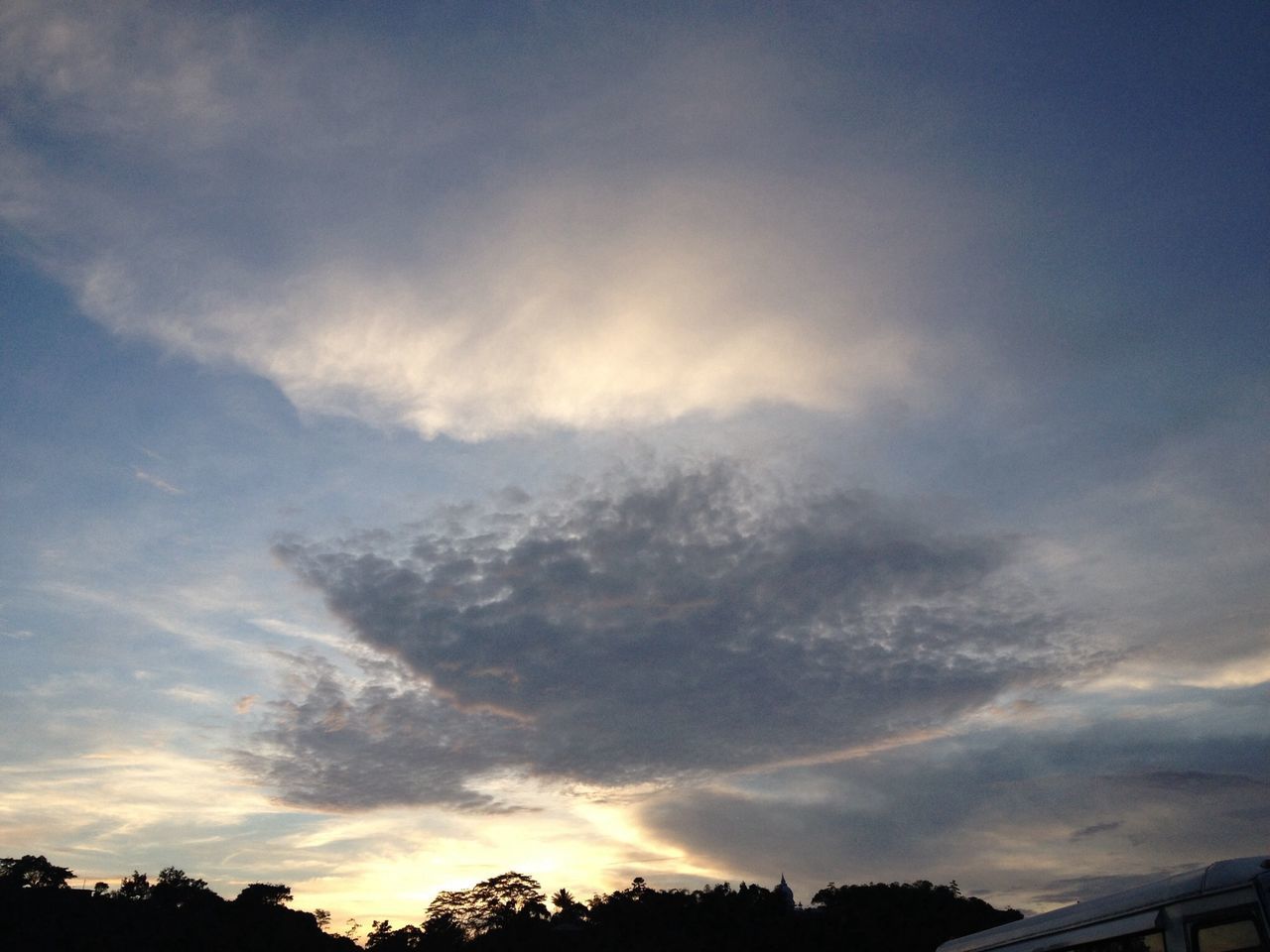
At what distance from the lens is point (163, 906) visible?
340 ft

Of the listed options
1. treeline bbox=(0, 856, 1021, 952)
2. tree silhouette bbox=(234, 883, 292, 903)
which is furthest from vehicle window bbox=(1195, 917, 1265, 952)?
tree silhouette bbox=(234, 883, 292, 903)

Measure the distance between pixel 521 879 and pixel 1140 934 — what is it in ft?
433

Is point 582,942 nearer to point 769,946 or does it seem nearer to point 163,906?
point 769,946

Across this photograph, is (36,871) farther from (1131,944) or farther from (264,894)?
(1131,944)

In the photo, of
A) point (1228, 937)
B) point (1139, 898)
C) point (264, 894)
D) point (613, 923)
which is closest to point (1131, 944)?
point (1139, 898)

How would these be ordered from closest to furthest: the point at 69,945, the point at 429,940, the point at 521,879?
the point at 69,945, the point at 429,940, the point at 521,879

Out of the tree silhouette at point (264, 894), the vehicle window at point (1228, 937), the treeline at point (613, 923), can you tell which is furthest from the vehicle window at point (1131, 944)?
the tree silhouette at point (264, 894)

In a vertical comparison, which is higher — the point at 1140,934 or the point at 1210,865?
the point at 1210,865

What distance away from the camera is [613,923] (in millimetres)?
90188

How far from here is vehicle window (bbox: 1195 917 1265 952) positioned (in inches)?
→ 368

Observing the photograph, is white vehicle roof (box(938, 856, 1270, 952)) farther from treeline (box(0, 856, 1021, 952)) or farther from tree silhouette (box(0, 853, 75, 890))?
tree silhouette (box(0, 853, 75, 890))

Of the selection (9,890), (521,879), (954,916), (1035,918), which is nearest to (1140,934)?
(1035,918)

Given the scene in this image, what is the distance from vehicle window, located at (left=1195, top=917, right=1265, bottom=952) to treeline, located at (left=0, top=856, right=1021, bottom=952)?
7277 cm

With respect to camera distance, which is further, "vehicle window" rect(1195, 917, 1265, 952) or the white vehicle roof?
the white vehicle roof
